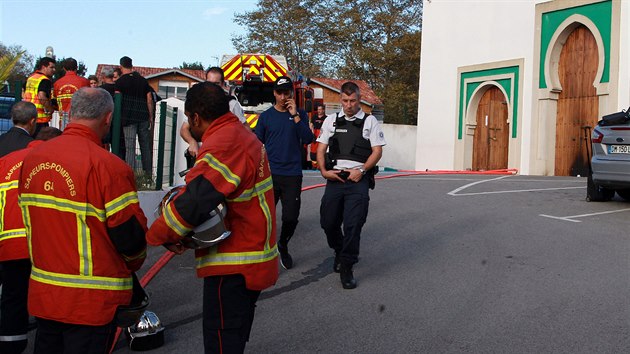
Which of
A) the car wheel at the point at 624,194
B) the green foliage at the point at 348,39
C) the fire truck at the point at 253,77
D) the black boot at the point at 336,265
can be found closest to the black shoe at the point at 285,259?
the black boot at the point at 336,265

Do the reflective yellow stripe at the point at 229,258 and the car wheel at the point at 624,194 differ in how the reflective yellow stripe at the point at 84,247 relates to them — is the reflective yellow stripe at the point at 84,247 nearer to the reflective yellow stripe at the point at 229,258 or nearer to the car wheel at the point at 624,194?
the reflective yellow stripe at the point at 229,258

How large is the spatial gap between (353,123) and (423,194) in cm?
691

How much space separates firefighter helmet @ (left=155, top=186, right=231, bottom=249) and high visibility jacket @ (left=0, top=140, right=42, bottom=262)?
1.59 meters

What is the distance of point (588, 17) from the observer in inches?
815

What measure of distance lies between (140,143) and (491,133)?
18111 mm

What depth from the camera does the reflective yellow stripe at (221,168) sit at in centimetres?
348

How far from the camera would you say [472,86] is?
84.9 feet

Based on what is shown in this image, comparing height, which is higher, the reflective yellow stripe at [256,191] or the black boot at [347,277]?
the reflective yellow stripe at [256,191]

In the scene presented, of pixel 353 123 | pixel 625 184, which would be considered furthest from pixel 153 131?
pixel 625 184

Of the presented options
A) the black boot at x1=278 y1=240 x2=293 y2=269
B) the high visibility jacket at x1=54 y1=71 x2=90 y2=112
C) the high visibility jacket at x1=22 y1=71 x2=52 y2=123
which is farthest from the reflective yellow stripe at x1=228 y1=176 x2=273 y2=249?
the high visibility jacket at x1=54 y1=71 x2=90 y2=112

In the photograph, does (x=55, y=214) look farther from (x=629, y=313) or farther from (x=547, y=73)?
(x=547, y=73)

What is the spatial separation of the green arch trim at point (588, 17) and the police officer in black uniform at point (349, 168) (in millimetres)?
15014

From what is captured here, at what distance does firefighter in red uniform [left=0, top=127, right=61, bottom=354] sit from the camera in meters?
4.65

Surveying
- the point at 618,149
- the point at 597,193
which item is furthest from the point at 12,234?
the point at 597,193
